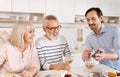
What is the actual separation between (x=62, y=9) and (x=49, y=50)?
1.59 m

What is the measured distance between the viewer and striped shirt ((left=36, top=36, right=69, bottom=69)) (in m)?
1.95

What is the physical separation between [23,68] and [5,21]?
157cm

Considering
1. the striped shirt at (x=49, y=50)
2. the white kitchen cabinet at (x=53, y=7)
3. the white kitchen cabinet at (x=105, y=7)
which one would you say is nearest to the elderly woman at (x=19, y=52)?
the striped shirt at (x=49, y=50)

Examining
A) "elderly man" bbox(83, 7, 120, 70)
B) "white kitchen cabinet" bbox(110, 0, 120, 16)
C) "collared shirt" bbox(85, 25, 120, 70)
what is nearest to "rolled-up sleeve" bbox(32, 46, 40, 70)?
"elderly man" bbox(83, 7, 120, 70)

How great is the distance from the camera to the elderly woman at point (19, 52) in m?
1.72

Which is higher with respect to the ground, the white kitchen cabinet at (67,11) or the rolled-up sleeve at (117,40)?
the white kitchen cabinet at (67,11)

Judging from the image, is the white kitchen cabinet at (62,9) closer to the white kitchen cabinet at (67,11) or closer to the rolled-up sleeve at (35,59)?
the white kitchen cabinet at (67,11)

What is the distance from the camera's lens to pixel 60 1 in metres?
3.47

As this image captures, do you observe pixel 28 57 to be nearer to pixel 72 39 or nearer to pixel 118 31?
pixel 118 31

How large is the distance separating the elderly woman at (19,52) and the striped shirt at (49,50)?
13cm

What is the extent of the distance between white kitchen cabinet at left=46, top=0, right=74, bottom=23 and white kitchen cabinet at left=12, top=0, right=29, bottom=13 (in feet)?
1.11

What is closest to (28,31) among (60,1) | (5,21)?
(5,21)

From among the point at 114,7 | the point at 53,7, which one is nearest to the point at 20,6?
the point at 53,7

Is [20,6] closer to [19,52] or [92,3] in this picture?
[92,3]
